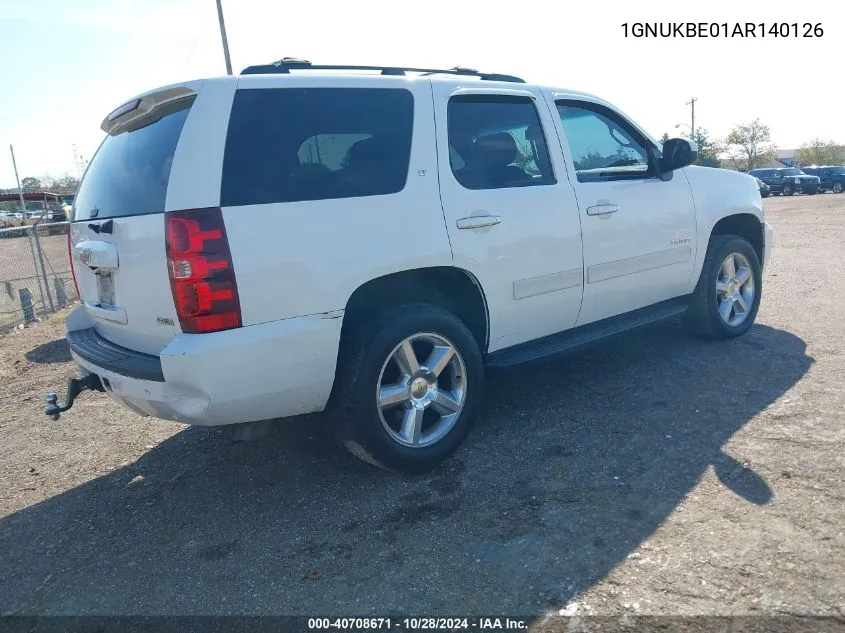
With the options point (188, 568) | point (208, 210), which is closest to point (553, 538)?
point (188, 568)

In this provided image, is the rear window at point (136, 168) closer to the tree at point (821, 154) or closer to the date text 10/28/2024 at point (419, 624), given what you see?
the date text 10/28/2024 at point (419, 624)

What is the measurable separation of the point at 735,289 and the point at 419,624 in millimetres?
4307

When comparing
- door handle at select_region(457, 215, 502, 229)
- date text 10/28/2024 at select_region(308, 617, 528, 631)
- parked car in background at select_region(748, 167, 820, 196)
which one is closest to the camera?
date text 10/28/2024 at select_region(308, 617, 528, 631)

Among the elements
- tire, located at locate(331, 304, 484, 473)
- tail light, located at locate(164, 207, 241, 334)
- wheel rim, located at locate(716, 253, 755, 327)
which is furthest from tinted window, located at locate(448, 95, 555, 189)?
wheel rim, located at locate(716, 253, 755, 327)

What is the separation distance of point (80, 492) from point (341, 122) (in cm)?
251

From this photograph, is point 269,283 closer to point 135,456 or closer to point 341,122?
point 341,122

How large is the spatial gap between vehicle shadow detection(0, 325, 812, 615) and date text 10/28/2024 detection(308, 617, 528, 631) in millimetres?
46

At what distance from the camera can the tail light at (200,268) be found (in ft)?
9.29

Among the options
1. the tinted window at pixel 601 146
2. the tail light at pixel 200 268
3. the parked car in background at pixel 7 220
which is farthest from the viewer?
the parked car in background at pixel 7 220

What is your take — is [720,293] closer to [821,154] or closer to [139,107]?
[139,107]

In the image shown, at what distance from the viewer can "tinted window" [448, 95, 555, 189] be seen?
374cm

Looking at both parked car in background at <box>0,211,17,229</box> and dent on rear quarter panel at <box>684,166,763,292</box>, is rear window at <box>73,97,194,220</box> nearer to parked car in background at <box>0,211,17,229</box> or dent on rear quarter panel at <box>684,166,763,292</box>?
dent on rear quarter panel at <box>684,166,763,292</box>

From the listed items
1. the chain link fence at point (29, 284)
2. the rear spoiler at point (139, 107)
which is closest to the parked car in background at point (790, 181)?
the chain link fence at point (29, 284)

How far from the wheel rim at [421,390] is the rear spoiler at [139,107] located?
1590 millimetres
